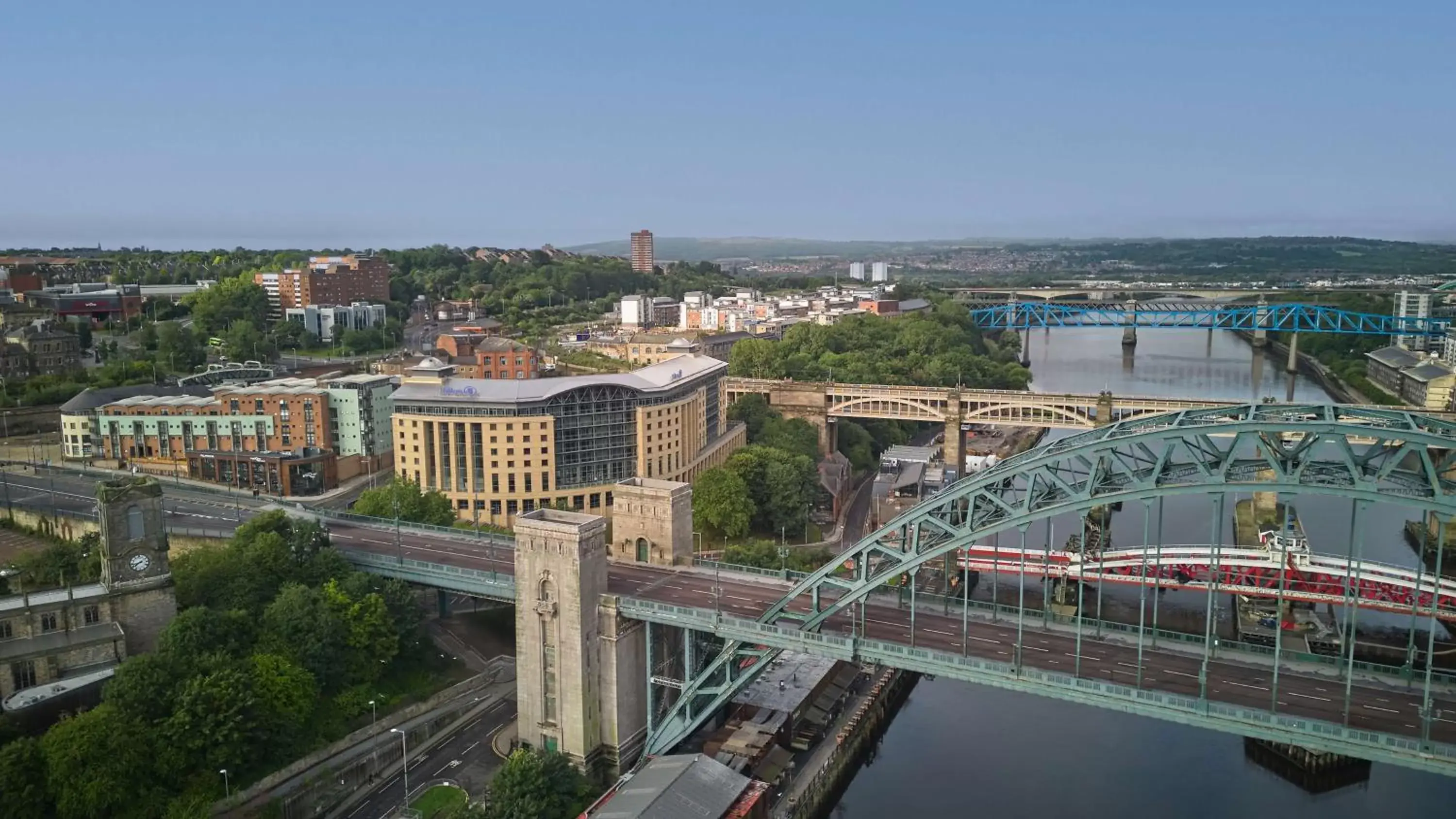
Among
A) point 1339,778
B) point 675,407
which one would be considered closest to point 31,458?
point 675,407

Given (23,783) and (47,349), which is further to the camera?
(47,349)

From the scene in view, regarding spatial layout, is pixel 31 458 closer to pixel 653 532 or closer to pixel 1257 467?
pixel 653 532

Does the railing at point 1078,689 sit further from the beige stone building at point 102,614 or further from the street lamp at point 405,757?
the beige stone building at point 102,614

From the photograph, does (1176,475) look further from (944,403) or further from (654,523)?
(944,403)

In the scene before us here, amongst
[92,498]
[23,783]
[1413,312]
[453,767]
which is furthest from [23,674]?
[1413,312]

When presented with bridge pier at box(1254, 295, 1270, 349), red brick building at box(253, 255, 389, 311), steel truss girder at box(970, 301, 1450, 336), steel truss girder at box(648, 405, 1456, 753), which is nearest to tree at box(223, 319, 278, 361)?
red brick building at box(253, 255, 389, 311)

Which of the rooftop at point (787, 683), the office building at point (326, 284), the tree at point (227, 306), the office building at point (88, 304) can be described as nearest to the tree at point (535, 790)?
the rooftop at point (787, 683)
